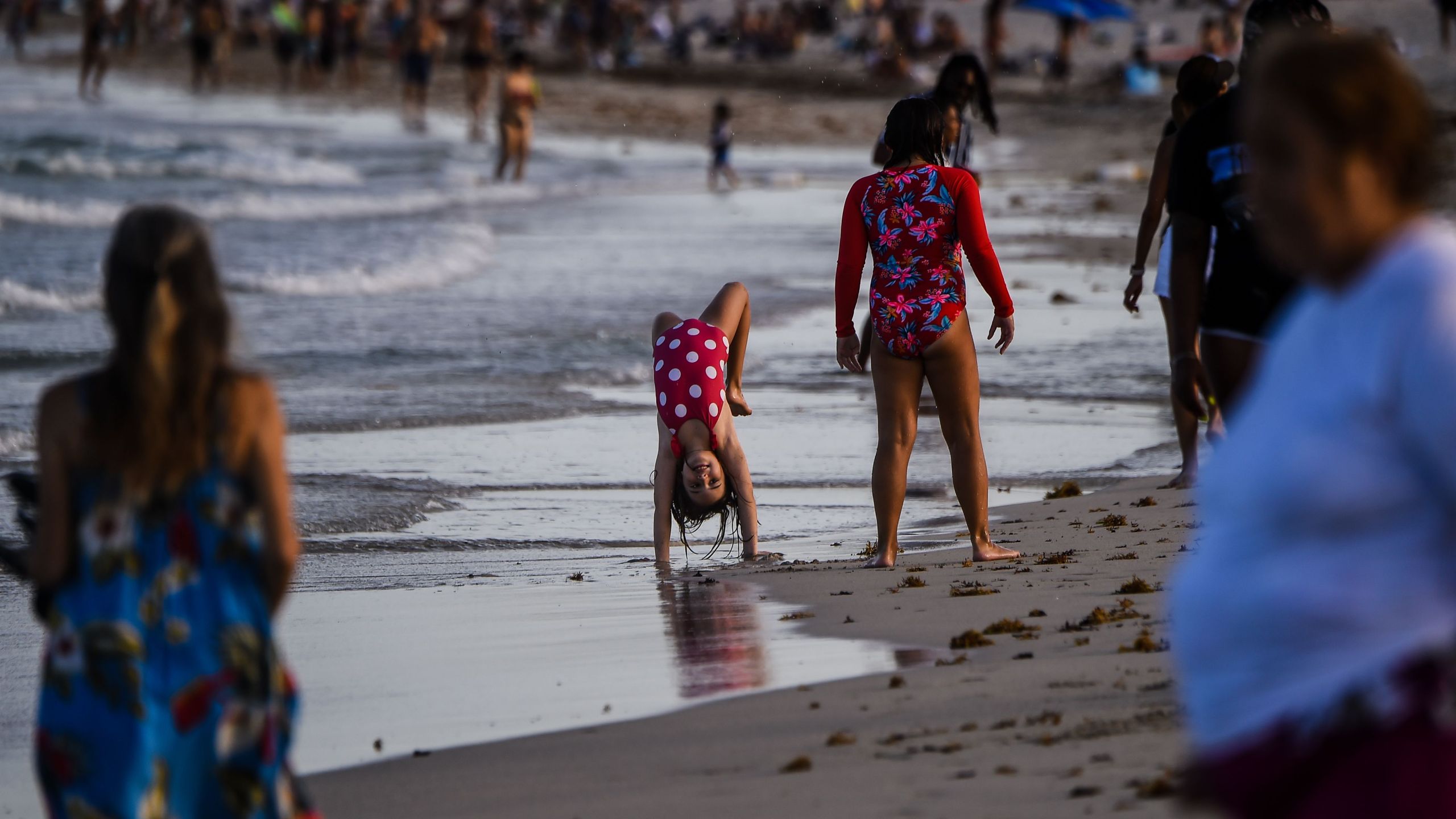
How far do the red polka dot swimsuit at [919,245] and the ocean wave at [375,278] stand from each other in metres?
10.7

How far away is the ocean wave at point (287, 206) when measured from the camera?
77.9 ft

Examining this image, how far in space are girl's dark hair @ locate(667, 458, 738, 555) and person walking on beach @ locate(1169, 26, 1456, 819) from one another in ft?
15.9

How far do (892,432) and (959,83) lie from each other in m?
2.43

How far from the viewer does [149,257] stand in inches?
101

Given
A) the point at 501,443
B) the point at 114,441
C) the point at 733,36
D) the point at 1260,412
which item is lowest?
the point at 501,443

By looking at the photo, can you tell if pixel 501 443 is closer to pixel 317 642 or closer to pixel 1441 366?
pixel 317 642

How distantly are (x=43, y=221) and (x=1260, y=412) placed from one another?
77.2 feet

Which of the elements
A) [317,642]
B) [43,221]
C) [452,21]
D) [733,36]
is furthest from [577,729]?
[452,21]

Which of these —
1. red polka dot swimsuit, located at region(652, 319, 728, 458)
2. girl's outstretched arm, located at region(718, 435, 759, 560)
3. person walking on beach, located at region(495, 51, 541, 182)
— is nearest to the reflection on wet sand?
girl's outstretched arm, located at region(718, 435, 759, 560)

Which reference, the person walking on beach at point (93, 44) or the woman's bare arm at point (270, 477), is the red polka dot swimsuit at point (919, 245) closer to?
the woman's bare arm at point (270, 477)

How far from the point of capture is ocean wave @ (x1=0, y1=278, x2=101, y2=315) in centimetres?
1501

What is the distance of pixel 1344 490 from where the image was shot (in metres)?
1.78

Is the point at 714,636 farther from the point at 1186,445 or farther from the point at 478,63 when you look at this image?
the point at 478,63

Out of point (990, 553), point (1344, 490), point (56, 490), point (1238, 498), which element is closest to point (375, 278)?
point (990, 553)
